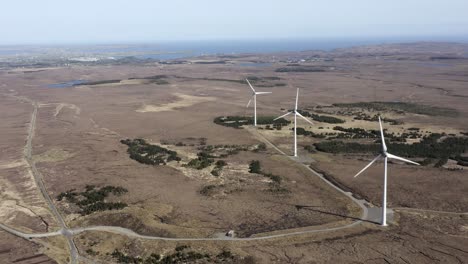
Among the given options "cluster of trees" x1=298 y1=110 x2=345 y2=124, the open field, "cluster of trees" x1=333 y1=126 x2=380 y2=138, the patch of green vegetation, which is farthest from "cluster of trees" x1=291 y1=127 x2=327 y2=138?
the patch of green vegetation

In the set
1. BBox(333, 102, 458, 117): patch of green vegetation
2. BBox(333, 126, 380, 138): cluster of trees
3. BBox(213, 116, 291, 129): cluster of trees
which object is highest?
BBox(333, 126, 380, 138): cluster of trees

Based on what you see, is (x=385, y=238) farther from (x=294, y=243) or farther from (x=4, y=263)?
(x=4, y=263)

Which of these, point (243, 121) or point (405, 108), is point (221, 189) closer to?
point (243, 121)

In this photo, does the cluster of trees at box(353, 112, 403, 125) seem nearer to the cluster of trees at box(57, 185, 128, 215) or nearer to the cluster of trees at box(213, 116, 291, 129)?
the cluster of trees at box(213, 116, 291, 129)

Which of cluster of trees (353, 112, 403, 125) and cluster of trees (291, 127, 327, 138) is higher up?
cluster of trees (291, 127, 327, 138)

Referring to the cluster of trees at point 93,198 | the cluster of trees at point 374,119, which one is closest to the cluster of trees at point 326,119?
the cluster of trees at point 374,119

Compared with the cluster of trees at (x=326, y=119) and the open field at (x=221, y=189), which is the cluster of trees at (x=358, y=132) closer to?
the open field at (x=221, y=189)

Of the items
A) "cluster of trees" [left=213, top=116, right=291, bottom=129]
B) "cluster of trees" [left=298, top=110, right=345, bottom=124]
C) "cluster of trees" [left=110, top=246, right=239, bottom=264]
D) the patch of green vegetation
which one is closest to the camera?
"cluster of trees" [left=110, top=246, right=239, bottom=264]
